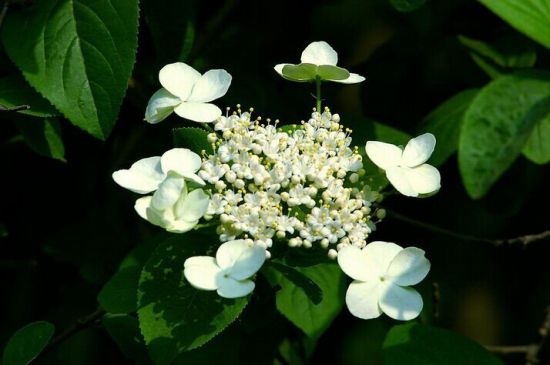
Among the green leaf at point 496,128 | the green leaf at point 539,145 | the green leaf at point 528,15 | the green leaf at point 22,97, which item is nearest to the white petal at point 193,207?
the green leaf at point 22,97

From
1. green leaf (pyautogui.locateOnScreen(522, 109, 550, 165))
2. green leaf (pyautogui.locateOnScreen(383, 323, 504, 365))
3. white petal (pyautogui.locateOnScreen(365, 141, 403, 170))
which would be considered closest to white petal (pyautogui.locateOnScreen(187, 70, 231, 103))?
white petal (pyautogui.locateOnScreen(365, 141, 403, 170))

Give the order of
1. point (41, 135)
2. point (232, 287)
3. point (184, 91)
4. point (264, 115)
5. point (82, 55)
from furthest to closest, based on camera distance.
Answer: point (264, 115) < point (41, 135) < point (82, 55) < point (184, 91) < point (232, 287)

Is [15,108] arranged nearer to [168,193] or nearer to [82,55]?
[82,55]

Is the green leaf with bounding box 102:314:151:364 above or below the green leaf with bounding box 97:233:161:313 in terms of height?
below

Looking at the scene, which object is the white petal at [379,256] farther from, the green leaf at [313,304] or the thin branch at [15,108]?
the thin branch at [15,108]

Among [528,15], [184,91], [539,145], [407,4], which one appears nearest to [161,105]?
[184,91]

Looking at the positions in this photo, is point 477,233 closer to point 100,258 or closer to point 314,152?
point 100,258

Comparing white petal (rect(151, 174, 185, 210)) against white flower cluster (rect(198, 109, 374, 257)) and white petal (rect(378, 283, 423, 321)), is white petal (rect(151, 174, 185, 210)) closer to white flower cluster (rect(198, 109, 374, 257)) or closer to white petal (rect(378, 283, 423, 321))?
white flower cluster (rect(198, 109, 374, 257))
